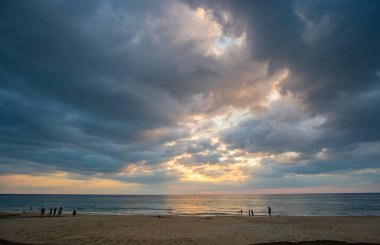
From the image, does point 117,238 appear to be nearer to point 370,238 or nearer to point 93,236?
point 93,236

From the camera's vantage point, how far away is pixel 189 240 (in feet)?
66.9

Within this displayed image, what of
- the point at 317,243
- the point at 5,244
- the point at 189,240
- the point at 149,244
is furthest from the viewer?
Result: the point at 189,240

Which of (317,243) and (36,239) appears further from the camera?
(36,239)

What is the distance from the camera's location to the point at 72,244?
1817 cm

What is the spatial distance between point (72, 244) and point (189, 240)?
869 centimetres

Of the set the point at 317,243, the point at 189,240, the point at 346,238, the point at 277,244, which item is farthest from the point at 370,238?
the point at 189,240

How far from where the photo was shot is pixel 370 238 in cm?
2112

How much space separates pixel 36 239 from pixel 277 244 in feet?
58.8

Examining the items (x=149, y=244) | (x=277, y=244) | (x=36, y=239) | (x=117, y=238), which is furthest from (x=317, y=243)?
(x=36, y=239)

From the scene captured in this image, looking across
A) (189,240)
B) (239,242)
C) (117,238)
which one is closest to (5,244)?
(117,238)

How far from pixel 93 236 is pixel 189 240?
8281 millimetres

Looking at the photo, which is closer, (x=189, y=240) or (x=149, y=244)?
(x=149, y=244)

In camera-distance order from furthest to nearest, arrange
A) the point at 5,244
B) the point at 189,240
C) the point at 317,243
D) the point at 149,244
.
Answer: the point at 189,240 → the point at 149,244 → the point at 5,244 → the point at 317,243

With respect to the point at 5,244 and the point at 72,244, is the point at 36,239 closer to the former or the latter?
the point at 5,244
